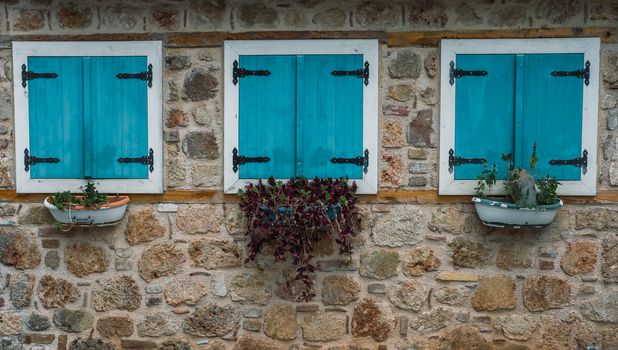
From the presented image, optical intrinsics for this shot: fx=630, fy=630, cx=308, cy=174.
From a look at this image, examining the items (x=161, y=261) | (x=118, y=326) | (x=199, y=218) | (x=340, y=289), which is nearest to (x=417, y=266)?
(x=340, y=289)

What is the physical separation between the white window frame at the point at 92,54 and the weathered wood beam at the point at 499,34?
176 centimetres

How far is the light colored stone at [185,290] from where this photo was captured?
4652 millimetres

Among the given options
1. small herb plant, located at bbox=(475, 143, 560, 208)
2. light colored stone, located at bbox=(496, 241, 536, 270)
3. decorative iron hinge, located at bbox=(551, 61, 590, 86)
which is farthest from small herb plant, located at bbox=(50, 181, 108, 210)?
decorative iron hinge, located at bbox=(551, 61, 590, 86)

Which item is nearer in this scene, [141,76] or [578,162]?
[578,162]

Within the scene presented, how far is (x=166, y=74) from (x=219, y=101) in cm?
44

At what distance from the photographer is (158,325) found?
4672 millimetres

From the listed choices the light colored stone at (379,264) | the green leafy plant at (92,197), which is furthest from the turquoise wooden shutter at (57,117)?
the light colored stone at (379,264)

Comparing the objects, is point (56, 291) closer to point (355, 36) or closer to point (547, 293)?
point (355, 36)

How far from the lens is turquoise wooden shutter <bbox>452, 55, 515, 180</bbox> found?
14.7 ft

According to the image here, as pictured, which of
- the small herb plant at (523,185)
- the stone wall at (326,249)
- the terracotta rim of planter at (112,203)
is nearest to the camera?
the small herb plant at (523,185)

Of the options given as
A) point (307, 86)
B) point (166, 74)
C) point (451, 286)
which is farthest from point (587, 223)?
point (166, 74)

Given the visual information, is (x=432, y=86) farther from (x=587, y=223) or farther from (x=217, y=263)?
(x=217, y=263)

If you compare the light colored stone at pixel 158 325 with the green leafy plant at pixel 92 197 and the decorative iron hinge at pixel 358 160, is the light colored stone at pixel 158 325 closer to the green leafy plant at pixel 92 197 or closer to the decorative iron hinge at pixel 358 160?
the green leafy plant at pixel 92 197

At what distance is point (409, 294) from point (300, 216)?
1041 millimetres
